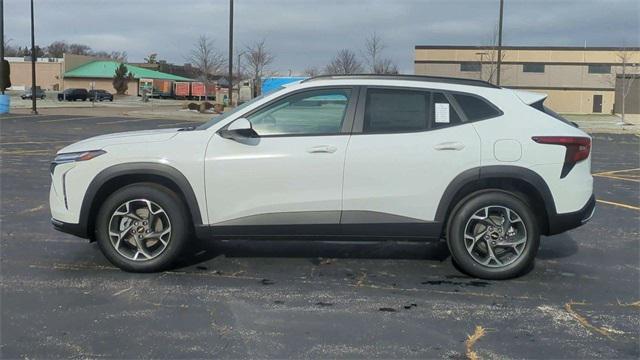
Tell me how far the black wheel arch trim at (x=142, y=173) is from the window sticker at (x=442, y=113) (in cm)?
213

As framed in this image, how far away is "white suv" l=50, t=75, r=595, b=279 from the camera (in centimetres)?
512

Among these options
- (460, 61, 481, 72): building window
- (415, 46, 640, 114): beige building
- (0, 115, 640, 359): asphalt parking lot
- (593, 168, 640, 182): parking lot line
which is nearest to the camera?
(0, 115, 640, 359): asphalt parking lot

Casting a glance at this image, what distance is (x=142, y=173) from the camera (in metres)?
5.18

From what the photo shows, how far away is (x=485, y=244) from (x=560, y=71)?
229 ft

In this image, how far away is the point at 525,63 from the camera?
227 feet

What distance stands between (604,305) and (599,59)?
70.8 m

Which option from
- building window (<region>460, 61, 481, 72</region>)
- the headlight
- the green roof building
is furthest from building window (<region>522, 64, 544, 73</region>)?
the headlight

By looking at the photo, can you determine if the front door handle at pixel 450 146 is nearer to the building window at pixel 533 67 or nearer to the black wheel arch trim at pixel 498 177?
the black wheel arch trim at pixel 498 177

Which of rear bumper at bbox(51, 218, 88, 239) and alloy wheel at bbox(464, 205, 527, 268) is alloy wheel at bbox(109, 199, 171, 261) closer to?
rear bumper at bbox(51, 218, 88, 239)

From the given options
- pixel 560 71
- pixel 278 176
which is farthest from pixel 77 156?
pixel 560 71

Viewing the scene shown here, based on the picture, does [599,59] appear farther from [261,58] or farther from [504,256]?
[504,256]

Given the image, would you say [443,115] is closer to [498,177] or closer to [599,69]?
[498,177]

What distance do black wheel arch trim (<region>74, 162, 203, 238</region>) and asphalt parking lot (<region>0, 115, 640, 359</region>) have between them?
1.81 feet

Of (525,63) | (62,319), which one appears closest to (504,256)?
(62,319)
